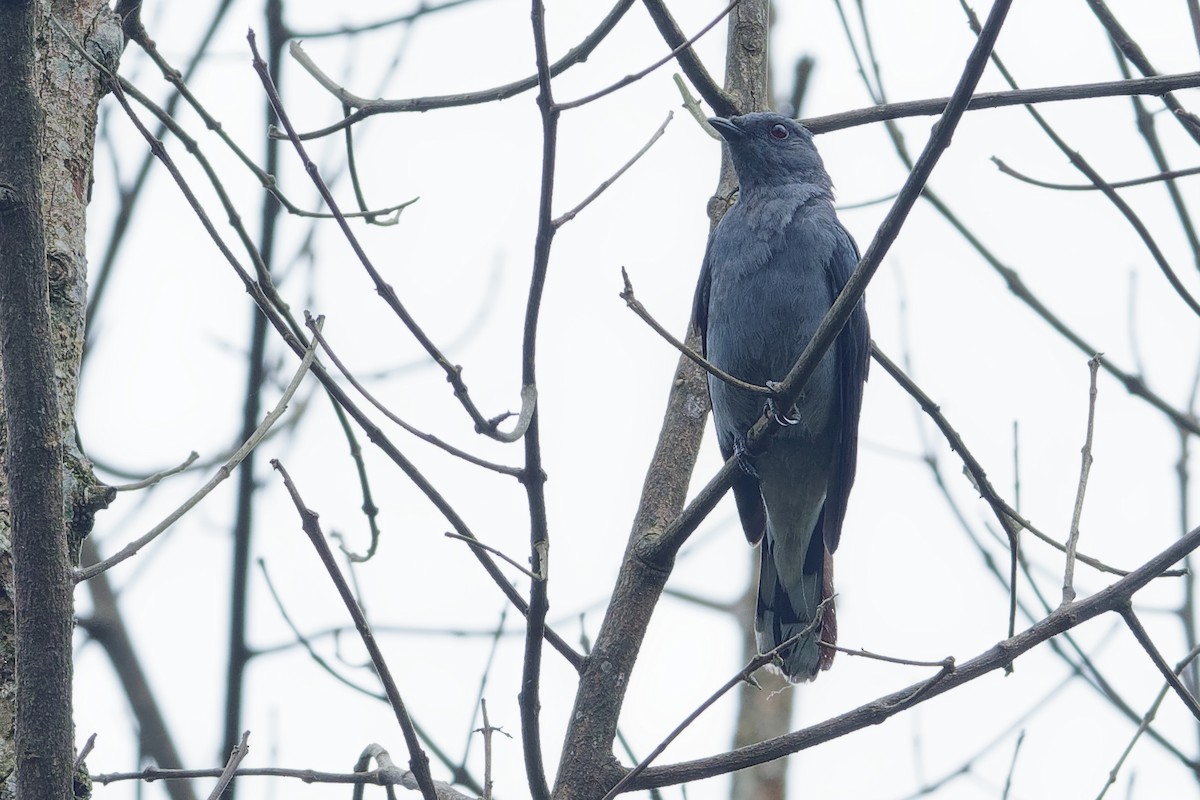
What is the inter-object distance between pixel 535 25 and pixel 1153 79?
1.99 m

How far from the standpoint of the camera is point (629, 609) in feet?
12.7

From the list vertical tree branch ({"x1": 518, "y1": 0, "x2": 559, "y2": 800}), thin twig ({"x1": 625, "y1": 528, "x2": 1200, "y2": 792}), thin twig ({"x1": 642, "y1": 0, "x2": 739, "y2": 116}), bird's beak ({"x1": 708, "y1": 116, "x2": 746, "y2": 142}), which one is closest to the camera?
vertical tree branch ({"x1": 518, "y1": 0, "x2": 559, "y2": 800})

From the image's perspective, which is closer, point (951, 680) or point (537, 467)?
point (537, 467)

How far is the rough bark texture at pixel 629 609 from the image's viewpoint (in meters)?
3.61

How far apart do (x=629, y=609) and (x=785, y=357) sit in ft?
6.40

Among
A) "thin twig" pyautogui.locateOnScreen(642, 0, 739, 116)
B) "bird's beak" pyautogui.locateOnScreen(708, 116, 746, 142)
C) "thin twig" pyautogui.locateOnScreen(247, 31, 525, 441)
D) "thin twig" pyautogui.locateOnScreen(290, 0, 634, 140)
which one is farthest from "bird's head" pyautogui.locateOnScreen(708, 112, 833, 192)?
"thin twig" pyautogui.locateOnScreen(247, 31, 525, 441)

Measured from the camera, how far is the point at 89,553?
539cm

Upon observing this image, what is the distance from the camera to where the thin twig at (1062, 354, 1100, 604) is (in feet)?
10.8

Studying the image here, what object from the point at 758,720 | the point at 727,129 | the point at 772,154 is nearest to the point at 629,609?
the point at 727,129

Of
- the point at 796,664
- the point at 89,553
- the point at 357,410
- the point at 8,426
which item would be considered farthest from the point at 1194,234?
the point at 89,553

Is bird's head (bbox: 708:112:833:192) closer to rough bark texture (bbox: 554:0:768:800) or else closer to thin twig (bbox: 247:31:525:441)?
rough bark texture (bbox: 554:0:768:800)

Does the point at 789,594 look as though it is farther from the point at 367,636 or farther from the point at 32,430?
the point at 32,430

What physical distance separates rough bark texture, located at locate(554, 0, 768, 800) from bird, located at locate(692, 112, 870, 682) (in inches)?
36.3

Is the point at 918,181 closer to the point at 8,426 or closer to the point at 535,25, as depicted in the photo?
the point at 535,25
